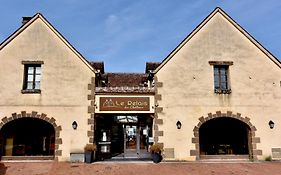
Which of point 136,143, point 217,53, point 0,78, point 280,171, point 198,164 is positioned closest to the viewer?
point 280,171

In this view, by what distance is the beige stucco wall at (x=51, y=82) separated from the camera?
14.8 metres

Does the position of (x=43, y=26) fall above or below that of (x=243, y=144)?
above

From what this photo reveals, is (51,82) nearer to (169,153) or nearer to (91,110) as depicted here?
(91,110)

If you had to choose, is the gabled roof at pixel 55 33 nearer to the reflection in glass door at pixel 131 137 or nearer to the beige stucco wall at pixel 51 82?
the beige stucco wall at pixel 51 82

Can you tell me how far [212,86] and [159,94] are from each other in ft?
10.1

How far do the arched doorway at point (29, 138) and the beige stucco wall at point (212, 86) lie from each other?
6.72 metres

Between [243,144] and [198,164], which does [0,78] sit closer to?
[198,164]

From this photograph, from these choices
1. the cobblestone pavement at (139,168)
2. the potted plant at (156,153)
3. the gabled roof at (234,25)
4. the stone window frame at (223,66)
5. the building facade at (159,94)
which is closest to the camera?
the cobblestone pavement at (139,168)

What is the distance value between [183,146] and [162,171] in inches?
115

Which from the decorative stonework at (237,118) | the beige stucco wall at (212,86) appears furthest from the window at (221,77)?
the decorative stonework at (237,118)

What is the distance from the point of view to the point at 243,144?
1675 centimetres

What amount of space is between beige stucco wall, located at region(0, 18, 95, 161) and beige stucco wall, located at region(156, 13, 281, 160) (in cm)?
435

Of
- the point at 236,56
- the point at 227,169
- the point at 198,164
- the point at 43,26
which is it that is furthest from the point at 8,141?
the point at 236,56

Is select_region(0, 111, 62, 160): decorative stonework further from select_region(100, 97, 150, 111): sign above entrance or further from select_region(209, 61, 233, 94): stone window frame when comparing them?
select_region(209, 61, 233, 94): stone window frame
